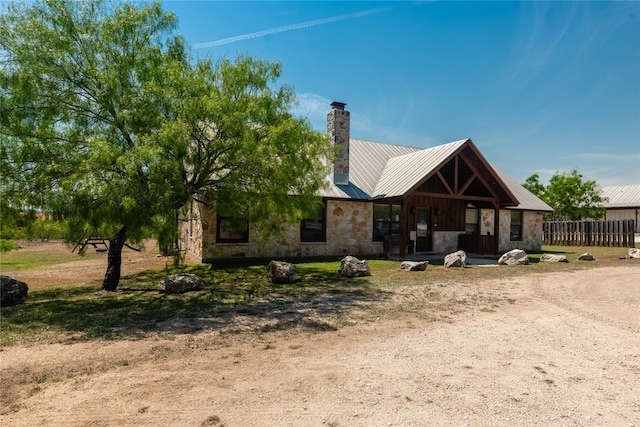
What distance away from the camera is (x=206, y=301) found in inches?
315

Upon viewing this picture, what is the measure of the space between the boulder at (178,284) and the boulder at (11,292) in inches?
102

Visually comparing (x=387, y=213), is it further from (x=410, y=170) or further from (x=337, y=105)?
(x=337, y=105)

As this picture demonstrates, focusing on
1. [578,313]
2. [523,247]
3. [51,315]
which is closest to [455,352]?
[578,313]

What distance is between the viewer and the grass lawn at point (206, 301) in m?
6.06

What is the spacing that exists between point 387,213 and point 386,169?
3001mm

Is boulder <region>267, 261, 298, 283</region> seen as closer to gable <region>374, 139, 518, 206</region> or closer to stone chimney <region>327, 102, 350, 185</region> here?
gable <region>374, 139, 518, 206</region>

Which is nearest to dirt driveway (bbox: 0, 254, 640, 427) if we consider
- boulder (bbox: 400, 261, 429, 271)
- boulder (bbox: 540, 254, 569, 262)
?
boulder (bbox: 400, 261, 429, 271)

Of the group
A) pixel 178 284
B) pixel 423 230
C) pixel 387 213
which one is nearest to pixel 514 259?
pixel 423 230

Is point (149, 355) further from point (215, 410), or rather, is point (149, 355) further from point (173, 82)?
point (173, 82)

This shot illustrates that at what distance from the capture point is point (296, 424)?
10.8 feet

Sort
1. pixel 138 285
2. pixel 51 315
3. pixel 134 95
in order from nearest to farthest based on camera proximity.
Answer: pixel 51 315 → pixel 134 95 → pixel 138 285

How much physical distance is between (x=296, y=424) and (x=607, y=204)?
48445 millimetres

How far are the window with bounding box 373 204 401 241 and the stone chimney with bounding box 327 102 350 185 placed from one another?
6.72 ft

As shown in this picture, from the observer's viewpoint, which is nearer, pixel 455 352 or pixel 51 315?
pixel 455 352
